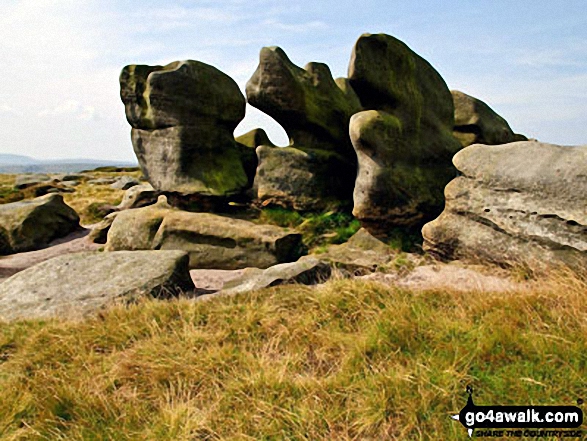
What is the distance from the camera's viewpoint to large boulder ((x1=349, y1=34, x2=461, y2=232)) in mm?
10758

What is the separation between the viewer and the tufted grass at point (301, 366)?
355 cm

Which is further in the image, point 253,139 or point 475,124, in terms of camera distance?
point 253,139

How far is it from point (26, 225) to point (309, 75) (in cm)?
1161

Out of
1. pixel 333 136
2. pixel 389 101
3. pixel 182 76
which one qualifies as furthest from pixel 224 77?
pixel 389 101

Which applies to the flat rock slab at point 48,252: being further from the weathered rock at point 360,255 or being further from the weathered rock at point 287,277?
the weathered rock at point 360,255

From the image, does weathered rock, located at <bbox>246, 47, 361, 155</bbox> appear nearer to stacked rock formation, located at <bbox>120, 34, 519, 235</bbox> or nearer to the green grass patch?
stacked rock formation, located at <bbox>120, 34, 519, 235</bbox>

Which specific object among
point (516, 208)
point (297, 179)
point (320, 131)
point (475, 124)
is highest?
point (475, 124)

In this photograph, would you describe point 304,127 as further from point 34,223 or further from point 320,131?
point 34,223

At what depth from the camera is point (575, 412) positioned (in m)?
3.27

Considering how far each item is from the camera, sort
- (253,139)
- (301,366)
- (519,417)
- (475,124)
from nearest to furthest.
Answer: (519,417), (301,366), (475,124), (253,139)

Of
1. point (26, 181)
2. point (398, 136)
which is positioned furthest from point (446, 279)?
point (26, 181)

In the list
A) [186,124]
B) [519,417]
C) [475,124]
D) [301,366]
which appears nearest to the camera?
[519,417]

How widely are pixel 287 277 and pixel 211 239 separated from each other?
4.63 metres

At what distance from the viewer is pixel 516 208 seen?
314 inches
